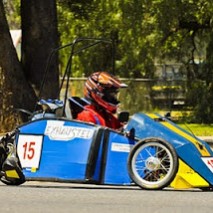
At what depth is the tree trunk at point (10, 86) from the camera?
17422 millimetres

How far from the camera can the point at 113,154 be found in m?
9.61

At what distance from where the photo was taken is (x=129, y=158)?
945cm

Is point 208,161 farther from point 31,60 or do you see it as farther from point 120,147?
point 31,60

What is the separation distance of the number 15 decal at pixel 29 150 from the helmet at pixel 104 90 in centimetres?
86

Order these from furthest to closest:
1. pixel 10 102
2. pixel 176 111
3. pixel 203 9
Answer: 1. pixel 176 111
2. pixel 203 9
3. pixel 10 102

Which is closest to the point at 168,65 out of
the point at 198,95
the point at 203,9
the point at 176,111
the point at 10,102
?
the point at 176,111

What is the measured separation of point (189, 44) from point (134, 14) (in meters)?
3.82

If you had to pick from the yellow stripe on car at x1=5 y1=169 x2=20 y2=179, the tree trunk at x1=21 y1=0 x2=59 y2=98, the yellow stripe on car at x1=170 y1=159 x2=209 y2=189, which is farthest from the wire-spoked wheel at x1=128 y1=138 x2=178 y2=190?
the tree trunk at x1=21 y1=0 x2=59 y2=98

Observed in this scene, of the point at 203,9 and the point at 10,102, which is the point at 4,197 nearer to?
the point at 10,102

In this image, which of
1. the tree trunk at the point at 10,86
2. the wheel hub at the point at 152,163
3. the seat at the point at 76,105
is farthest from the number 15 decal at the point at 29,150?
the tree trunk at the point at 10,86

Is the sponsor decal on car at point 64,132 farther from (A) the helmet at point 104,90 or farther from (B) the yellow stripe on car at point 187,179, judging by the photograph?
(B) the yellow stripe on car at point 187,179

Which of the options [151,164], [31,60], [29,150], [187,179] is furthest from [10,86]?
[187,179]

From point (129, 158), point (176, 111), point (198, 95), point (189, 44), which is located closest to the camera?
point (129, 158)

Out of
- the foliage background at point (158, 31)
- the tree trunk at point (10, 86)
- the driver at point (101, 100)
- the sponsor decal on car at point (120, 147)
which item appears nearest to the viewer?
the sponsor decal on car at point (120, 147)
